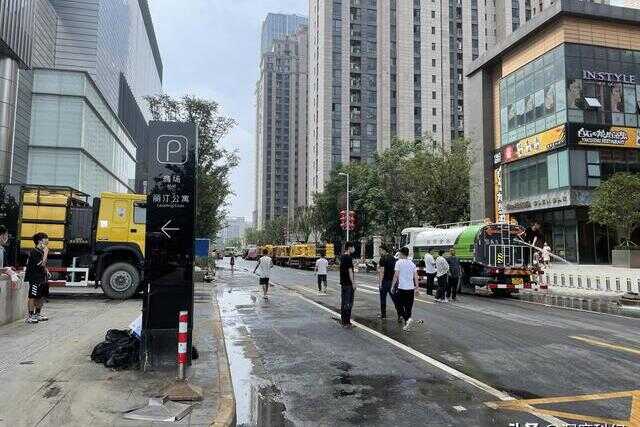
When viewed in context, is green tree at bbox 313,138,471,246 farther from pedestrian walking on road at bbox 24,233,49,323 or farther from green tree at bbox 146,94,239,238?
pedestrian walking on road at bbox 24,233,49,323

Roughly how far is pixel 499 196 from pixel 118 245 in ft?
108

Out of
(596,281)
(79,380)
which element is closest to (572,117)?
(596,281)

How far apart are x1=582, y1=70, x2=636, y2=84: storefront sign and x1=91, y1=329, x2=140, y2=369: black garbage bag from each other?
35.6 m

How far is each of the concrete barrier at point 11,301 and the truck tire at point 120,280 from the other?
399cm

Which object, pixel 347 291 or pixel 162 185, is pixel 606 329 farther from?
pixel 162 185

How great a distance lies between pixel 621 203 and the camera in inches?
1043

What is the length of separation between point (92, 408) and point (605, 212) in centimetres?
2772

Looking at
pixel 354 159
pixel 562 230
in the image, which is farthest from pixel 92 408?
pixel 354 159

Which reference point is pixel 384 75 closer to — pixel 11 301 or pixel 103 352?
pixel 11 301

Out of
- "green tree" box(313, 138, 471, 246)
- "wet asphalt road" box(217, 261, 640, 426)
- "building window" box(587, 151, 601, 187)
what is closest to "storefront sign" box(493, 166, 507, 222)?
"green tree" box(313, 138, 471, 246)

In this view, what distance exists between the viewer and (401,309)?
11672 millimetres

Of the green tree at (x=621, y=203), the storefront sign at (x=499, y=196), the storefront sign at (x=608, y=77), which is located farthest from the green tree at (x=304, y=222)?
the green tree at (x=621, y=203)

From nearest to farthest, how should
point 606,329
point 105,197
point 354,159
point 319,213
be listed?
point 606,329 → point 105,197 → point 319,213 → point 354,159

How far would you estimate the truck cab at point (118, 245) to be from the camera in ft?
51.7
